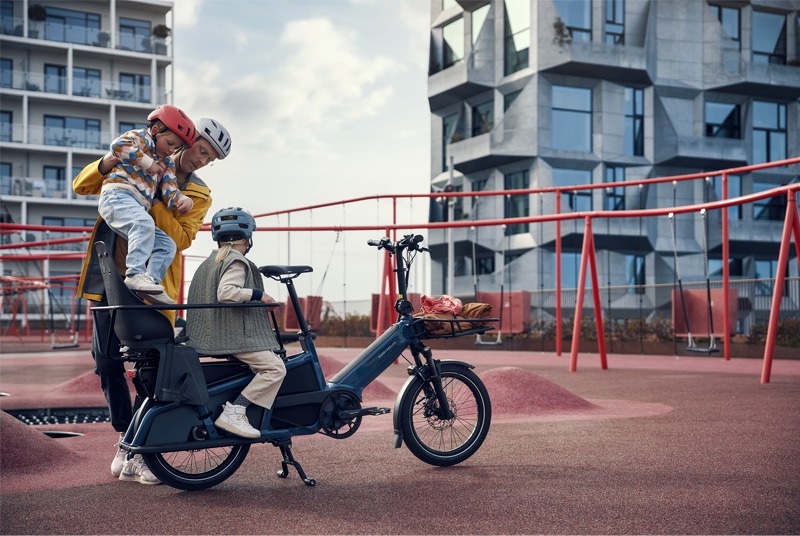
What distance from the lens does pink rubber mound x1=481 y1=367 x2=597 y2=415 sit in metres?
7.91

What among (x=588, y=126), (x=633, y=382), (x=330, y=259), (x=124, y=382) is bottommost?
(x=633, y=382)

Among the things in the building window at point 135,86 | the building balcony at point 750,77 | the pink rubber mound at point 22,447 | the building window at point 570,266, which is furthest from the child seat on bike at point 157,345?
the building window at point 135,86

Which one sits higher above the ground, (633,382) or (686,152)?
(686,152)

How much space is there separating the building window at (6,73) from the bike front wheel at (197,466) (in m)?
52.6

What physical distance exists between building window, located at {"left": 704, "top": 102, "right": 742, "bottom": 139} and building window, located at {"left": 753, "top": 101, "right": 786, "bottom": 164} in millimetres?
867

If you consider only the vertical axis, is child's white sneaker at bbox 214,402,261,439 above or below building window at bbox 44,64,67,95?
below

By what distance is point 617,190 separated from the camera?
37.9 m

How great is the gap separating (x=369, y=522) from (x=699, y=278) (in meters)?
36.6

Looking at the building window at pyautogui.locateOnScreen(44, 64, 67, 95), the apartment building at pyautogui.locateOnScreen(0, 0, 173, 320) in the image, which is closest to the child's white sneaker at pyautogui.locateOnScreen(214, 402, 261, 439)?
the apartment building at pyautogui.locateOnScreen(0, 0, 173, 320)

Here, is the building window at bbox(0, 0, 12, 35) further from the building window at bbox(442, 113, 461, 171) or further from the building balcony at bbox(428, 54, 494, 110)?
the building window at bbox(442, 113, 461, 171)

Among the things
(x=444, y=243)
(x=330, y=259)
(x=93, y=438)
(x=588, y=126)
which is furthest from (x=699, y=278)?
(x=93, y=438)

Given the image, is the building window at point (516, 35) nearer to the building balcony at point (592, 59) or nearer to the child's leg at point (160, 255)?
the building balcony at point (592, 59)

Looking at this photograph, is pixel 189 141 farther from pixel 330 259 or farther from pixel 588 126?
pixel 588 126

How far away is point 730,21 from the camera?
40656mm
